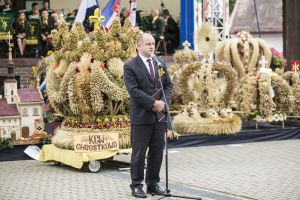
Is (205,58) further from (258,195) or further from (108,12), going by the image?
(258,195)

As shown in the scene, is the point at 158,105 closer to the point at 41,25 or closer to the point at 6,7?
the point at 41,25

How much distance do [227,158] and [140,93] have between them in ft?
13.4

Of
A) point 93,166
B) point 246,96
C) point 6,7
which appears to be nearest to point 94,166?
point 93,166

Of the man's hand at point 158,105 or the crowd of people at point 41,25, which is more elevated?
the crowd of people at point 41,25

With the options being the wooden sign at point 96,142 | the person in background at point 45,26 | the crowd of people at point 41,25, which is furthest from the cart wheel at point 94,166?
the person in background at point 45,26

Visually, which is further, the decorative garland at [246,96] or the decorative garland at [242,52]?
the decorative garland at [242,52]

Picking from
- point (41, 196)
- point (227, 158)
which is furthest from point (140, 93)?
point (227, 158)

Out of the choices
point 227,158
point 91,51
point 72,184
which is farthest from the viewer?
point 227,158

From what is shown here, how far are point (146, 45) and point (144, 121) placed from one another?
2.97 ft

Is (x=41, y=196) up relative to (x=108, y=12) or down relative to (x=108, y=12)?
down

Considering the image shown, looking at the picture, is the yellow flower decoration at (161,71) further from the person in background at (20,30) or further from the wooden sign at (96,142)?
the person in background at (20,30)

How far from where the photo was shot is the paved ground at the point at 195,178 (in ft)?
33.1

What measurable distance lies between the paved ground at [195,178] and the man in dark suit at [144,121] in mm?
328

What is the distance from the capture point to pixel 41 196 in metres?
10.0
